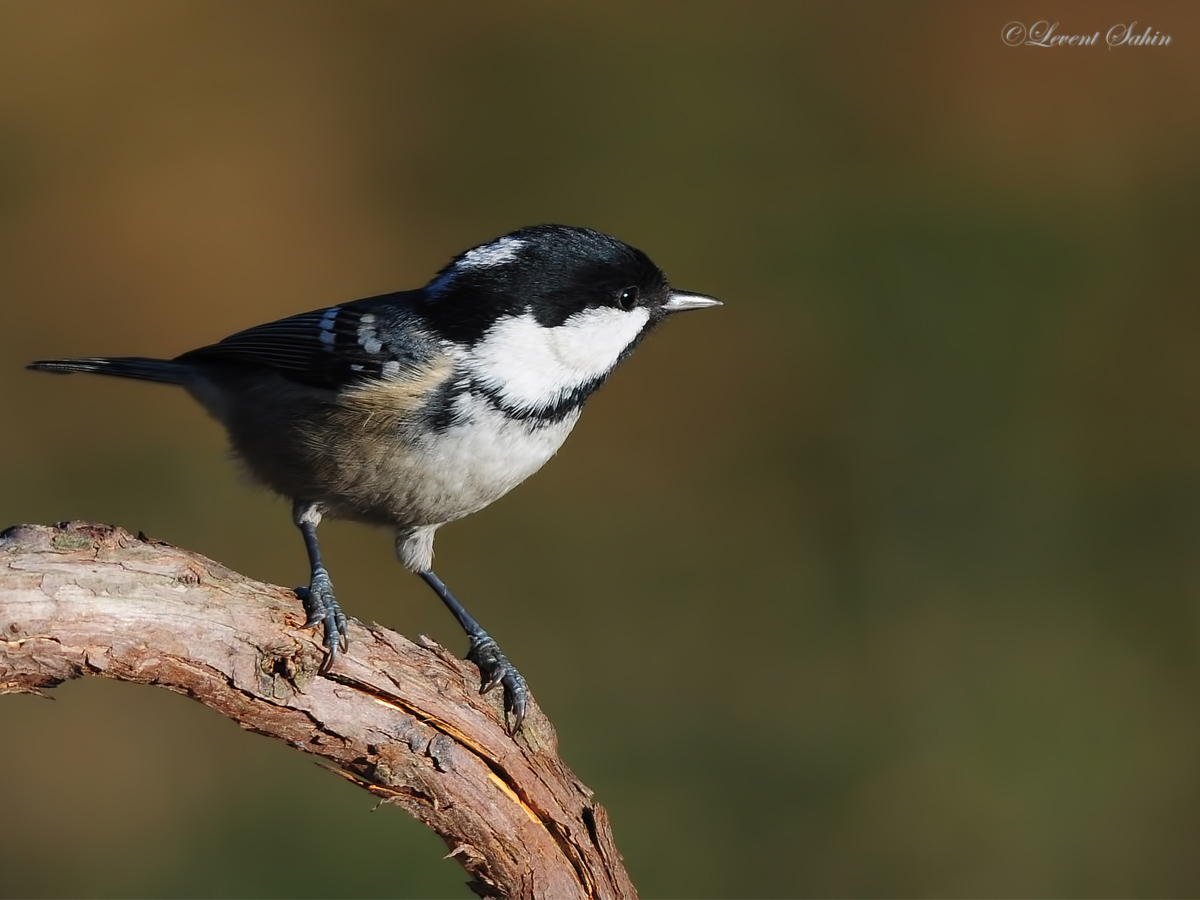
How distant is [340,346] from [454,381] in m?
0.33

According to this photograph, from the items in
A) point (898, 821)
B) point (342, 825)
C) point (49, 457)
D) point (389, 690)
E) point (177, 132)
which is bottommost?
point (342, 825)

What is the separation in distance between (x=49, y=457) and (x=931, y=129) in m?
4.11

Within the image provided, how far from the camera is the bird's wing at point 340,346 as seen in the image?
109 inches

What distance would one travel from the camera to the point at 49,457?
4.97m

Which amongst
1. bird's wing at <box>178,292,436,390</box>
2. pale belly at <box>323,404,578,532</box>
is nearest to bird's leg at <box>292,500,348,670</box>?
pale belly at <box>323,404,578,532</box>

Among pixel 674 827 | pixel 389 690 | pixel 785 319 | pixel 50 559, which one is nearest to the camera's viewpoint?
pixel 50 559

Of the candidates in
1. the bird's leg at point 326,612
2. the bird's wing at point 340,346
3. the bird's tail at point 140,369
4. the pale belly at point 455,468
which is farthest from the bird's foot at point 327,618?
the bird's tail at point 140,369

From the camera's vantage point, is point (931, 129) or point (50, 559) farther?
point (931, 129)

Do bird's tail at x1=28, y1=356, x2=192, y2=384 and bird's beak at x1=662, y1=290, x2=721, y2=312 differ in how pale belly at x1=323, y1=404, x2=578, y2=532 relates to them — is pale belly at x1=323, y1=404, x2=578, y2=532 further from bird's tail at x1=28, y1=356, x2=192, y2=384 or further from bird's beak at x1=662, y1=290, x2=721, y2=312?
bird's tail at x1=28, y1=356, x2=192, y2=384

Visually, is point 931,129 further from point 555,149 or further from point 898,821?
point 898,821

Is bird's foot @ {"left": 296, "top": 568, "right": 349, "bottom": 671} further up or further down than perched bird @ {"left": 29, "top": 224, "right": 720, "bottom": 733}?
further down

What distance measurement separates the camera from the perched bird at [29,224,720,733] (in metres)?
2.68

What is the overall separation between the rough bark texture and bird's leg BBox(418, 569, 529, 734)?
0.09ft

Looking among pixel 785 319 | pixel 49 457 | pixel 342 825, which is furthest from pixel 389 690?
pixel 785 319
